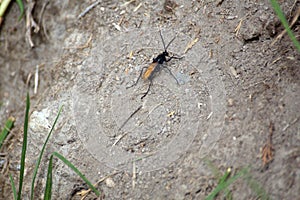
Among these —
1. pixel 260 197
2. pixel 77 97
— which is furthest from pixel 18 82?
pixel 260 197

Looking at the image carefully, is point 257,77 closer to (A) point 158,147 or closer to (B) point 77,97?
(A) point 158,147

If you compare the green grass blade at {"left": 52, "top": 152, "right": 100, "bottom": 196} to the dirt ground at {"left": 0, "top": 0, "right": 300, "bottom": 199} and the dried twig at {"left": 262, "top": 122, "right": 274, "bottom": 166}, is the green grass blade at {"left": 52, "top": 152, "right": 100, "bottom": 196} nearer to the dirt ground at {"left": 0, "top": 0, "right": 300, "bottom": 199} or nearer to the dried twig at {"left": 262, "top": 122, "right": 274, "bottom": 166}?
the dirt ground at {"left": 0, "top": 0, "right": 300, "bottom": 199}

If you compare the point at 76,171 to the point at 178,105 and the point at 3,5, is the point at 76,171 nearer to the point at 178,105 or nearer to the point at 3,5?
the point at 178,105

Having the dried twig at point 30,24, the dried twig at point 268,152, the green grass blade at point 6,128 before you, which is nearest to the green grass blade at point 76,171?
the green grass blade at point 6,128

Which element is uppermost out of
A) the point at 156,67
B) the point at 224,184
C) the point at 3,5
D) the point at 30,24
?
the point at 3,5

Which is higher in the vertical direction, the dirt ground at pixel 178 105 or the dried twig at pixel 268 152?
the dirt ground at pixel 178 105

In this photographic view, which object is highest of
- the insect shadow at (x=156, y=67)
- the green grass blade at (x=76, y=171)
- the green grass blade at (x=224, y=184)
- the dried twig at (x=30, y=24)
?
the dried twig at (x=30, y=24)

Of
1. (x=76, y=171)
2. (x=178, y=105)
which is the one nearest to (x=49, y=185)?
(x=76, y=171)

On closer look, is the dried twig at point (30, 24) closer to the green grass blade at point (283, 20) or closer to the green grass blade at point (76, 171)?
the green grass blade at point (76, 171)
